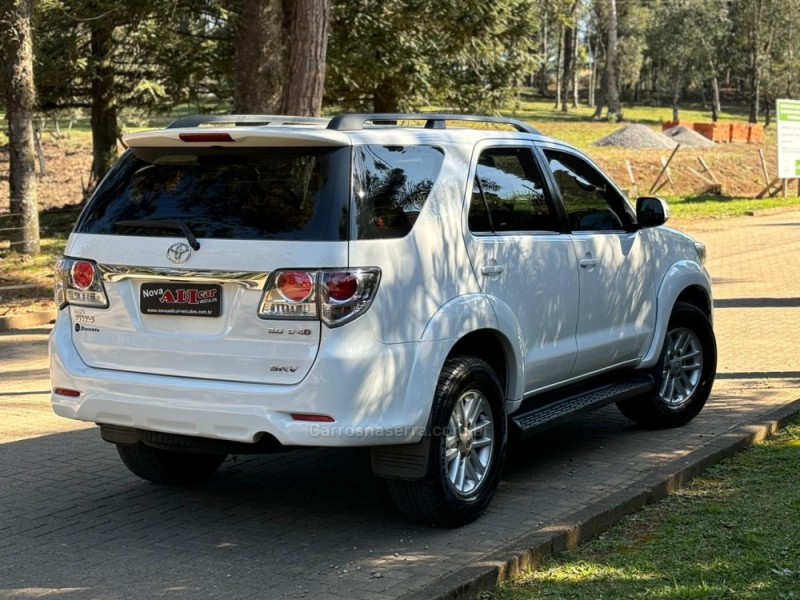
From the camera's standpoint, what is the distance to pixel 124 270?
17.7 ft

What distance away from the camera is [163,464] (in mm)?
6332

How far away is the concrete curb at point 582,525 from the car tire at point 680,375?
458 mm

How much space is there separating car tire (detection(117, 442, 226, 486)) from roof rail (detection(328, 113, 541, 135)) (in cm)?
210

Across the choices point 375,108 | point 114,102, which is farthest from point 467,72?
point 114,102

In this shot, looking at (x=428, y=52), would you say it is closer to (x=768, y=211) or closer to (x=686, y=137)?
(x=768, y=211)

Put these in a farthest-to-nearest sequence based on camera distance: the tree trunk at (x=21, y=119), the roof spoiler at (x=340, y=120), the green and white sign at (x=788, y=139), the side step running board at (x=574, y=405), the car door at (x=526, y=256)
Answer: the green and white sign at (x=788, y=139)
the tree trunk at (x=21, y=119)
the side step running board at (x=574, y=405)
the car door at (x=526, y=256)
the roof spoiler at (x=340, y=120)

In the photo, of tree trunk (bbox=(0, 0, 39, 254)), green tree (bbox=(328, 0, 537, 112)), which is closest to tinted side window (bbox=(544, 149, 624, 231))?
tree trunk (bbox=(0, 0, 39, 254))

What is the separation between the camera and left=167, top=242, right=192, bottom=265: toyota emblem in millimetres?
5223

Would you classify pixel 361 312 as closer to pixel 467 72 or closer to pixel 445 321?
pixel 445 321

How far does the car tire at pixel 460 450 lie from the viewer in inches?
211

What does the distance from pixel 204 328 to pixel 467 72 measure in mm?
23129

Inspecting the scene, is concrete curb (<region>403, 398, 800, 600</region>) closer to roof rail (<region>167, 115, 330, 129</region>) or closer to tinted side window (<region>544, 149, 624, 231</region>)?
tinted side window (<region>544, 149, 624, 231</region>)

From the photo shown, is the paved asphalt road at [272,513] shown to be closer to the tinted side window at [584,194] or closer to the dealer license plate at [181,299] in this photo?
the dealer license plate at [181,299]

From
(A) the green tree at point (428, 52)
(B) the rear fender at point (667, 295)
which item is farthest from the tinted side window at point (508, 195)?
(A) the green tree at point (428, 52)
